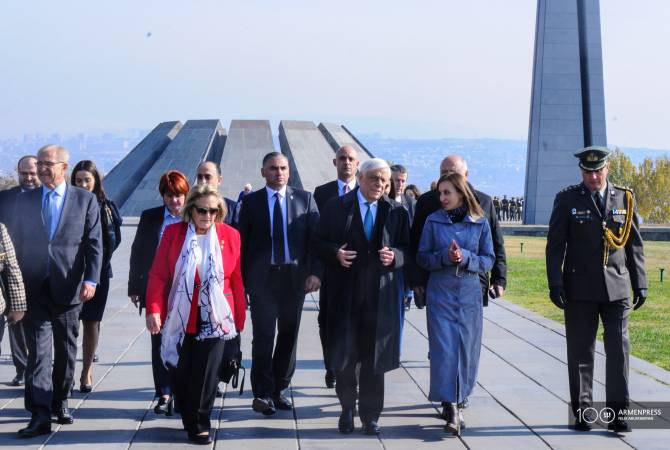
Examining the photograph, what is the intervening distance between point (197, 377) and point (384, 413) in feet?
4.82

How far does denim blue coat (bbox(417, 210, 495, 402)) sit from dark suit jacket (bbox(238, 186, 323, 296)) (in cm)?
101

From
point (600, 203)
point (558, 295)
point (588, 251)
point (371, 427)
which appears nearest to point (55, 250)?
point (371, 427)

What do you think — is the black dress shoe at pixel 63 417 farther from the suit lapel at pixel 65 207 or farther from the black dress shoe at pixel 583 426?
the black dress shoe at pixel 583 426

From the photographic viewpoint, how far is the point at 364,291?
20.8ft

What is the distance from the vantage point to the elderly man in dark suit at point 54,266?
6.25m

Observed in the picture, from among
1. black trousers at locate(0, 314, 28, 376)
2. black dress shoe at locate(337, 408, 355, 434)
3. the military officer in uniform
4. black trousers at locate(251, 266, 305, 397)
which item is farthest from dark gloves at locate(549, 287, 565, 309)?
black trousers at locate(0, 314, 28, 376)

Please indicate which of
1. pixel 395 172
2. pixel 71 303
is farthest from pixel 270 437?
pixel 395 172

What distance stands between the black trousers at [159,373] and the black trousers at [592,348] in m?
2.73

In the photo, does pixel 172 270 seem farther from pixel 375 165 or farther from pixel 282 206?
pixel 375 165

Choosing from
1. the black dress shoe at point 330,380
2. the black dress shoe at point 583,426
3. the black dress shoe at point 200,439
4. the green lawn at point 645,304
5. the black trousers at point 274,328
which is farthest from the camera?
the green lawn at point 645,304

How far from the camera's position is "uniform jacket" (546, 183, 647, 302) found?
6.37m

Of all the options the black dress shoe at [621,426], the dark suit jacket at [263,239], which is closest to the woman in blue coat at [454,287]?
the black dress shoe at [621,426]

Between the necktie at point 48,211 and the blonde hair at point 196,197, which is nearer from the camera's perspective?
the blonde hair at point 196,197

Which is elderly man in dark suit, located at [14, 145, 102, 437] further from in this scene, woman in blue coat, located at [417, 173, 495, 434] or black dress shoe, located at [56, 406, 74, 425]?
woman in blue coat, located at [417, 173, 495, 434]
